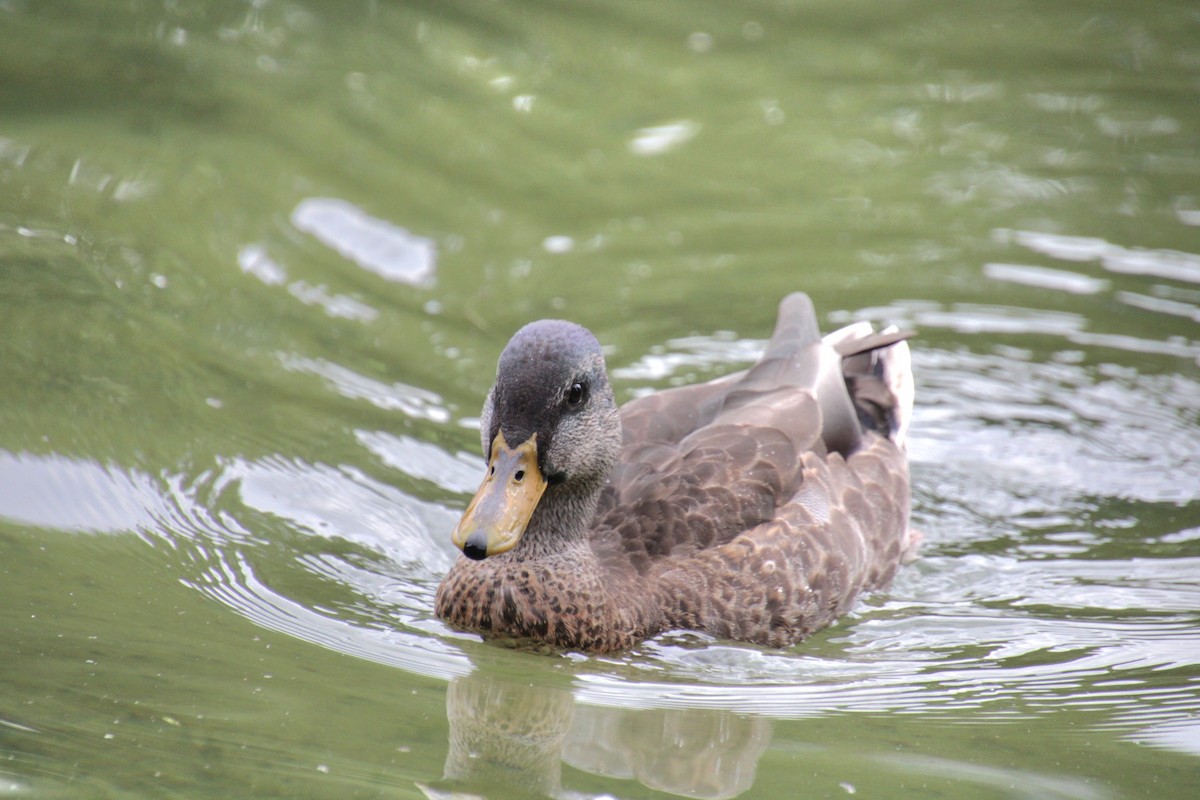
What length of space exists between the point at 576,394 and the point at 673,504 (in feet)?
2.67

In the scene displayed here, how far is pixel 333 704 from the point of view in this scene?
489 centimetres

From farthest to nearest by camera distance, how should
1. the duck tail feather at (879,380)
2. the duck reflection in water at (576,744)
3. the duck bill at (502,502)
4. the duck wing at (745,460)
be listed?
1. the duck tail feather at (879,380)
2. the duck wing at (745,460)
3. the duck bill at (502,502)
4. the duck reflection in water at (576,744)

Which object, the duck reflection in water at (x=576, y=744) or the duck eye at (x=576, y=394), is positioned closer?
the duck reflection in water at (x=576, y=744)

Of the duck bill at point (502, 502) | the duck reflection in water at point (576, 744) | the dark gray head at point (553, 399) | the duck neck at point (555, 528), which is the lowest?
the duck reflection in water at point (576, 744)

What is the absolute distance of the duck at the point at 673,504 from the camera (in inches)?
227

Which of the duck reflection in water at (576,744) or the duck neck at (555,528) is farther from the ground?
the duck neck at (555,528)

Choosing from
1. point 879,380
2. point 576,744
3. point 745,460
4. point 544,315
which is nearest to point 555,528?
point 745,460

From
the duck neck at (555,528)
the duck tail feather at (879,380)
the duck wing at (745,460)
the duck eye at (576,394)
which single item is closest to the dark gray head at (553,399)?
the duck eye at (576,394)

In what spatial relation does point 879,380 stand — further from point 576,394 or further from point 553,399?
point 553,399

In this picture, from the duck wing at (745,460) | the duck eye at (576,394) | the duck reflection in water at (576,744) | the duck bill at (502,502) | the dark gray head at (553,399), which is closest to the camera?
the duck reflection in water at (576,744)

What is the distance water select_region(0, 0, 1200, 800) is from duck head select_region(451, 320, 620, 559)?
534 mm

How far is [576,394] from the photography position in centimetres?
591

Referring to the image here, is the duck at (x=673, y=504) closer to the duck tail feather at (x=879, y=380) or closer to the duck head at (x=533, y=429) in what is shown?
the duck head at (x=533, y=429)

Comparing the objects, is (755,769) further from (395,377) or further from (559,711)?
(395,377)
